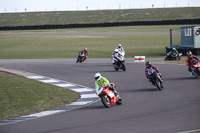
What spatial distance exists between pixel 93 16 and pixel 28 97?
86.0 m

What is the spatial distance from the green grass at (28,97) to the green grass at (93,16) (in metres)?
74.6

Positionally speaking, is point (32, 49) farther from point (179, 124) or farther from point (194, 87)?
point (179, 124)

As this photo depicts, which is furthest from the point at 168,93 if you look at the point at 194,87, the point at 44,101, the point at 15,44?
the point at 15,44

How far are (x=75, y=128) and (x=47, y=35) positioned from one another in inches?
2302

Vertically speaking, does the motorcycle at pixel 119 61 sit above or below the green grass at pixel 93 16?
below

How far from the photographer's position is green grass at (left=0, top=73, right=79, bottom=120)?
44.6ft

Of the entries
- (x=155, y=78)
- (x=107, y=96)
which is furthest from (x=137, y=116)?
(x=155, y=78)

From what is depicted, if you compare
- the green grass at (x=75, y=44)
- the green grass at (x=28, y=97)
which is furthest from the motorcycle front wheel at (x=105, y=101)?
the green grass at (x=75, y=44)

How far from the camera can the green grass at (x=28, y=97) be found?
13587 millimetres

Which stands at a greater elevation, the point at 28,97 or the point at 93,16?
the point at 93,16

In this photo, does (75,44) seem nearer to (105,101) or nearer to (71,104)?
(71,104)

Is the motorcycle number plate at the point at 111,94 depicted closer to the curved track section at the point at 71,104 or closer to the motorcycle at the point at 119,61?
the curved track section at the point at 71,104

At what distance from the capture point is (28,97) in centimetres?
1544

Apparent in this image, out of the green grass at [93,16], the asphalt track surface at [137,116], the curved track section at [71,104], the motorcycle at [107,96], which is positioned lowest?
the curved track section at [71,104]
